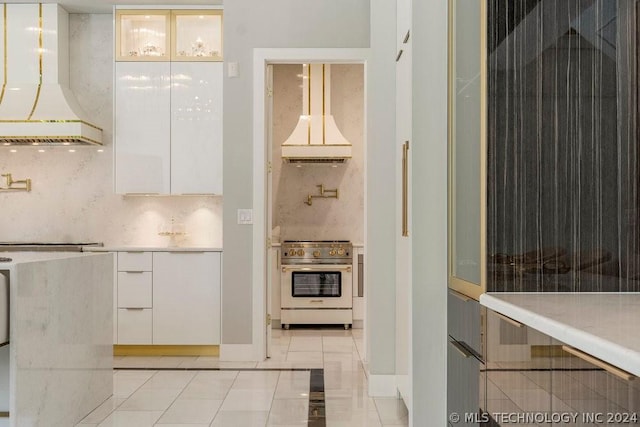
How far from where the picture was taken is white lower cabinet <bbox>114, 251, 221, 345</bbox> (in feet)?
16.3

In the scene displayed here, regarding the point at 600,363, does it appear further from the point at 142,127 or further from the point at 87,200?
the point at 87,200

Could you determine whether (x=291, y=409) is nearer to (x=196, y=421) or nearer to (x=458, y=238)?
(x=196, y=421)

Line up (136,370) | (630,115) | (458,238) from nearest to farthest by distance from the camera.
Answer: (630,115)
(458,238)
(136,370)

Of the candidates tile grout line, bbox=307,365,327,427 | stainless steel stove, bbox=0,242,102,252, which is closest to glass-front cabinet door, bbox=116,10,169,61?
stainless steel stove, bbox=0,242,102,252

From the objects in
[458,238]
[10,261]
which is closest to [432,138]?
[458,238]

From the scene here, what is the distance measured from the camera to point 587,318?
4.13ft

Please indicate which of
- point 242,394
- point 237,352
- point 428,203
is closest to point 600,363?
point 428,203

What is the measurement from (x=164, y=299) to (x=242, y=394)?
142 cm

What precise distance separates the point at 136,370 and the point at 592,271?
12.1ft

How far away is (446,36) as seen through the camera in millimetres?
2369

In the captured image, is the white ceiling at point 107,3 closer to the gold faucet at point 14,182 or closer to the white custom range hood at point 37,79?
the white custom range hood at point 37,79

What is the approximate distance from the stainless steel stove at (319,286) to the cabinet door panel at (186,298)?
4.97 ft

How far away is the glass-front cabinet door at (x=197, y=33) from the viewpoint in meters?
5.25

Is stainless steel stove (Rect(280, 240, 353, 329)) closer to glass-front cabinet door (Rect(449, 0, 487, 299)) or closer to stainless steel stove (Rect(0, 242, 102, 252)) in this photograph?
stainless steel stove (Rect(0, 242, 102, 252))
